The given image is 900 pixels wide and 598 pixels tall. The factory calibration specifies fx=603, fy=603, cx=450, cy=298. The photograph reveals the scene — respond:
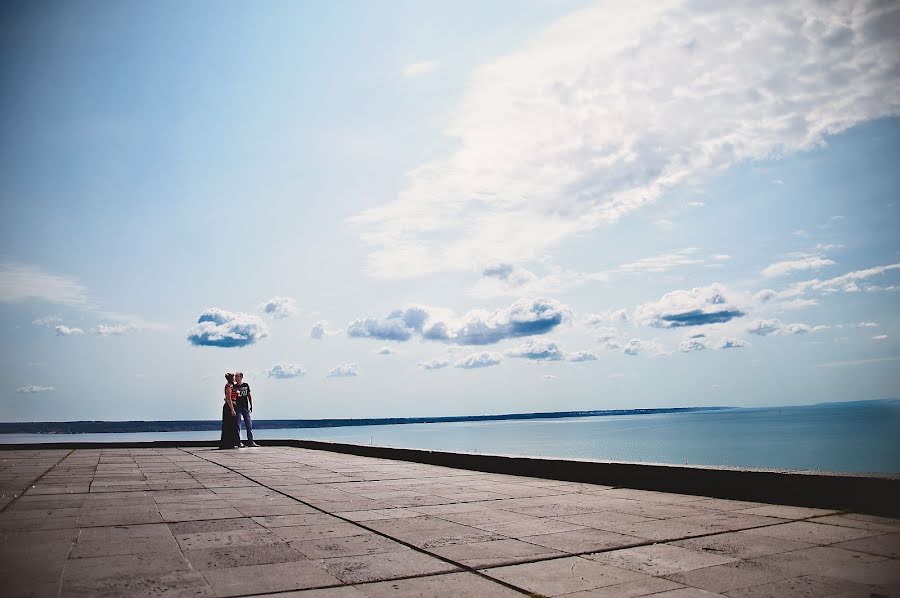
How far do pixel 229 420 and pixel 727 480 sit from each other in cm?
1626

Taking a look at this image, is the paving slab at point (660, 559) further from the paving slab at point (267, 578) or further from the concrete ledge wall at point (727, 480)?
the concrete ledge wall at point (727, 480)

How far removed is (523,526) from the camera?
625 centimetres

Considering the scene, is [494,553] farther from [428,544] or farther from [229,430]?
[229,430]

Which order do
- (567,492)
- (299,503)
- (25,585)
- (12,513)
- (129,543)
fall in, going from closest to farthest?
(25,585)
(129,543)
(12,513)
(299,503)
(567,492)

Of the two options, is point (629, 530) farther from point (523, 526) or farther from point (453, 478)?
point (453, 478)

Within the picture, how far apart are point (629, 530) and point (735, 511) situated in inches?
69.9

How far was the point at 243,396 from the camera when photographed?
20.2 metres

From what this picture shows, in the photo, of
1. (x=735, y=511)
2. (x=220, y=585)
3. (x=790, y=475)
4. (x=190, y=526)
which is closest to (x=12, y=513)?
(x=190, y=526)

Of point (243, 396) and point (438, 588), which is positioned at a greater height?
point (243, 396)

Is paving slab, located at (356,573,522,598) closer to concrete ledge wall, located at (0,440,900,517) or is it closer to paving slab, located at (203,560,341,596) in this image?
paving slab, located at (203,560,341,596)

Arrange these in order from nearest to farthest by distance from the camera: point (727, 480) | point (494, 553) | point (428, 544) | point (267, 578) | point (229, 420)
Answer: point (267, 578) → point (494, 553) → point (428, 544) → point (727, 480) → point (229, 420)

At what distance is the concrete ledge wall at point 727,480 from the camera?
6414mm

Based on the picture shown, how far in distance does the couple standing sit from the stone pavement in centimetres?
1024

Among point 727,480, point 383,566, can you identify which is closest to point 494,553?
point 383,566
